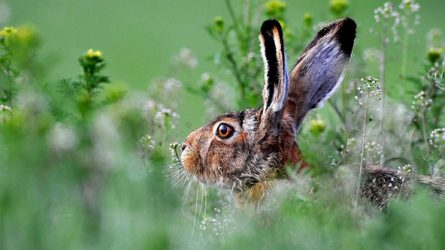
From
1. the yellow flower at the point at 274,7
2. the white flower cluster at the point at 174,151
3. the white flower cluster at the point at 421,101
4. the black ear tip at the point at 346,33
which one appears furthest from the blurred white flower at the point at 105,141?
the yellow flower at the point at 274,7

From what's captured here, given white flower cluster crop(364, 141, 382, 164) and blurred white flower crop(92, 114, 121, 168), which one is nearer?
blurred white flower crop(92, 114, 121, 168)

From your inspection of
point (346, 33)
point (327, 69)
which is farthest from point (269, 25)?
point (327, 69)

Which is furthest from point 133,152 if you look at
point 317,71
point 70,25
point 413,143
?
point 70,25

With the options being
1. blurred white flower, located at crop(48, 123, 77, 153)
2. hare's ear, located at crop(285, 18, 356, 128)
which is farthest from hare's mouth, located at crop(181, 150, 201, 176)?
blurred white flower, located at crop(48, 123, 77, 153)

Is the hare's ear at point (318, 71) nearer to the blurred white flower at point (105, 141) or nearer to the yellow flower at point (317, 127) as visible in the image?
the yellow flower at point (317, 127)

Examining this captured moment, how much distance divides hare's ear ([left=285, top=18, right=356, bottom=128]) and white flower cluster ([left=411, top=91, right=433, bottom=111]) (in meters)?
0.53

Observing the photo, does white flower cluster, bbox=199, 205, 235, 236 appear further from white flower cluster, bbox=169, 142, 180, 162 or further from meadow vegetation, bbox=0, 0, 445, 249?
white flower cluster, bbox=169, 142, 180, 162

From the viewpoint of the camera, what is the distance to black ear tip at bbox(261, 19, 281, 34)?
4.93 meters

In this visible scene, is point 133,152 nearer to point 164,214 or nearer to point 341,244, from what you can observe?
point 164,214

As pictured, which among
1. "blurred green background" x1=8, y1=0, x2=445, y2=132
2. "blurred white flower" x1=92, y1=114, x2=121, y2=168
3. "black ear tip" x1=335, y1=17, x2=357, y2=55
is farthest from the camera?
"blurred green background" x1=8, y1=0, x2=445, y2=132

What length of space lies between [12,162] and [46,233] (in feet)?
1.23

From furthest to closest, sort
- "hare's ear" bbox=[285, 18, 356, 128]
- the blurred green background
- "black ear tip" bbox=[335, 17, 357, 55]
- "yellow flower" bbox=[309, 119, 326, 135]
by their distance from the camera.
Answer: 1. the blurred green background
2. "yellow flower" bbox=[309, 119, 326, 135]
3. "hare's ear" bbox=[285, 18, 356, 128]
4. "black ear tip" bbox=[335, 17, 357, 55]

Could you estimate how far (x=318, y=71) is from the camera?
5.63 m

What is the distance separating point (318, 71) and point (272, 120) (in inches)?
19.5
